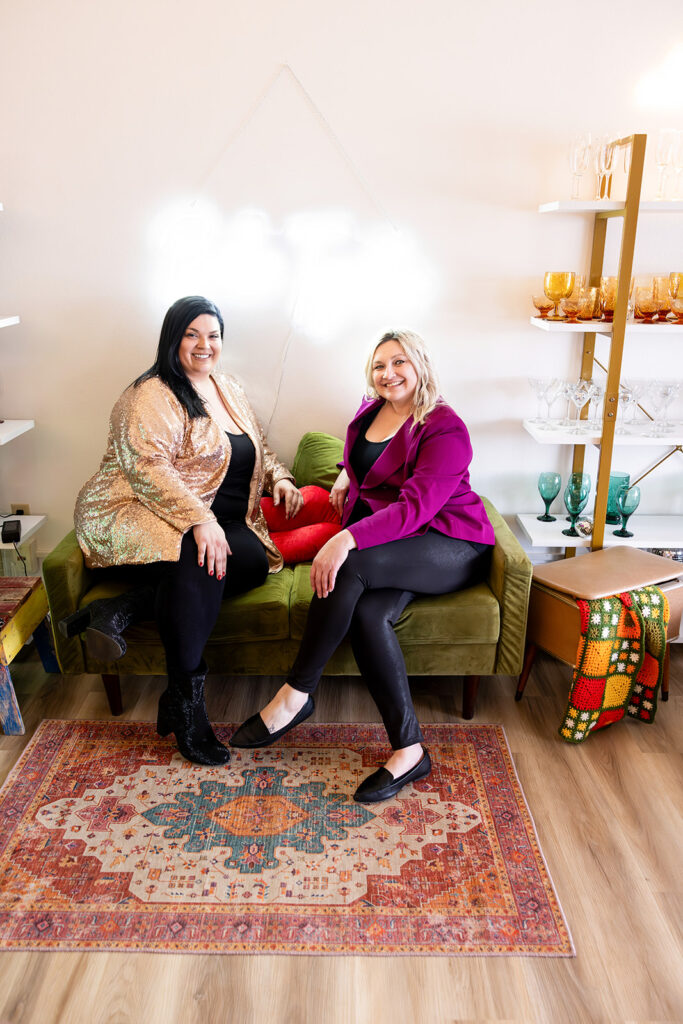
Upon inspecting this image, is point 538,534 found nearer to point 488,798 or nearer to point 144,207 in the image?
point 488,798

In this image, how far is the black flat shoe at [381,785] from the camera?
86.2 inches

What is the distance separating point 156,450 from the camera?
2.45 m

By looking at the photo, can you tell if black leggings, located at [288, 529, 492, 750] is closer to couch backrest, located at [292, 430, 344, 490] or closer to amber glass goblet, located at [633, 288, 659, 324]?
couch backrest, located at [292, 430, 344, 490]

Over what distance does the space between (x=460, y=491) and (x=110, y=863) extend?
1.43 metres

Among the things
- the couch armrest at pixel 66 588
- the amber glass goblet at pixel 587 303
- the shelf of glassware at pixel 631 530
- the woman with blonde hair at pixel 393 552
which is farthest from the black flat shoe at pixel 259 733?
the amber glass goblet at pixel 587 303

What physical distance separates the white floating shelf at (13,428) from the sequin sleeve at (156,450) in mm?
528

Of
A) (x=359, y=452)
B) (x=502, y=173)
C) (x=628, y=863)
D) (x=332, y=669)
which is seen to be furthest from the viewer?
(x=502, y=173)

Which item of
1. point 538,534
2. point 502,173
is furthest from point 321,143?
point 538,534

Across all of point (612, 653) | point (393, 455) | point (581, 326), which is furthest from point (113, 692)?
point (581, 326)

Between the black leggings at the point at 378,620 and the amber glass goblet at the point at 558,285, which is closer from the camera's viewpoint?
the black leggings at the point at 378,620

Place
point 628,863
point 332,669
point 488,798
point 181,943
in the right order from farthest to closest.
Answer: point 332,669, point 488,798, point 628,863, point 181,943

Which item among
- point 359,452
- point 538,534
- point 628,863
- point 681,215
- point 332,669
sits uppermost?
point 681,215

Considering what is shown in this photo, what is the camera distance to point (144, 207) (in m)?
2.86

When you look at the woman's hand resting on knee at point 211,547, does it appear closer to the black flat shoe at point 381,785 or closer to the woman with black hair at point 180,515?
the woman with black hair at point 180,515
